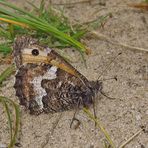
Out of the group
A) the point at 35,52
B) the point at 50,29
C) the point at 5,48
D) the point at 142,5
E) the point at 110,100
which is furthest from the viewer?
the point at 142,5

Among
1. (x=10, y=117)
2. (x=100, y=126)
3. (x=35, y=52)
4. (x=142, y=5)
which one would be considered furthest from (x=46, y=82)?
(x=142, y=5)

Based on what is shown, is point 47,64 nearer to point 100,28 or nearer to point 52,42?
point 52,42

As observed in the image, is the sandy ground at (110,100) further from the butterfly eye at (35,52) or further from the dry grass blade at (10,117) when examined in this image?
the butterfly eye at (35,52)

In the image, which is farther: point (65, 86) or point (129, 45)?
point (129, 45)

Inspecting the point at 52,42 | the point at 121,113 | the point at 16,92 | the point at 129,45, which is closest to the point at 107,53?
the point at 129,45

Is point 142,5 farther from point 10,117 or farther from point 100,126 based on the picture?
point 10,117

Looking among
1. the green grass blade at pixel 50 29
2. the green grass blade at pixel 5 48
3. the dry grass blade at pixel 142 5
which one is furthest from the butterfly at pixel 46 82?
the dry grass blade at pixel 142 5

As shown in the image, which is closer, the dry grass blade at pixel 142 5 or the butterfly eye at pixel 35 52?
the butterfly eye at pixel 35 52
